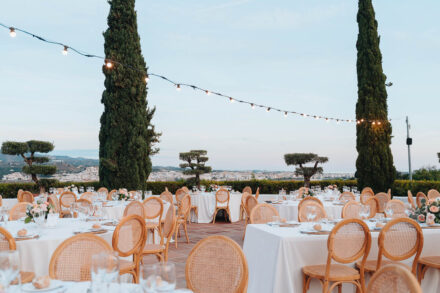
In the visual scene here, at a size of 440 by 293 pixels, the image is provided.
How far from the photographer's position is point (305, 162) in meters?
15.5

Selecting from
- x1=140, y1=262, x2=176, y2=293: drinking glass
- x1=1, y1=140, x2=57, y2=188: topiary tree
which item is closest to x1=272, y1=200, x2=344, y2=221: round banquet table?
x1=140, y1=262, x2=176, y2=293: drinking glass

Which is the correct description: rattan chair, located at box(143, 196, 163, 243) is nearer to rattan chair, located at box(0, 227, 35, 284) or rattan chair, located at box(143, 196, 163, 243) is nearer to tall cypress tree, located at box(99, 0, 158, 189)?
rattan chair, located at box(0, 227, 35, 284)

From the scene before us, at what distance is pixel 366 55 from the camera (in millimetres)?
13281

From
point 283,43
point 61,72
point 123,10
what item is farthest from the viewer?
point 283,43

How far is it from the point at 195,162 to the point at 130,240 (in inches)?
462

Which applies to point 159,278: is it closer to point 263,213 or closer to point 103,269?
point 103,269

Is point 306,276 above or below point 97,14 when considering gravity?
below

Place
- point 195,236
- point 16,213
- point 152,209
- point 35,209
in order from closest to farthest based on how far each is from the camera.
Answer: point 35,209 → point 16,213 → point 152,209 → point 195,236

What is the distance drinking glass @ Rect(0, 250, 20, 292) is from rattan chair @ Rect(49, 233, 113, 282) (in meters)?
0.95

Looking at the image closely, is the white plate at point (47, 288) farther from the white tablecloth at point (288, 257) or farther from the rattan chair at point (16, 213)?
the rattan chair at point (16, 213)

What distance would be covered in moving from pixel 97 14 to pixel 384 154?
34.5ft

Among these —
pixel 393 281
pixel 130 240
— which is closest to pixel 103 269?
pixel 393 281

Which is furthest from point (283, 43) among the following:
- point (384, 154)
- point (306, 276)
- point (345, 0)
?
point (306, 276)

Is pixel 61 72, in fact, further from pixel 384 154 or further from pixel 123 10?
pixel 384 154
